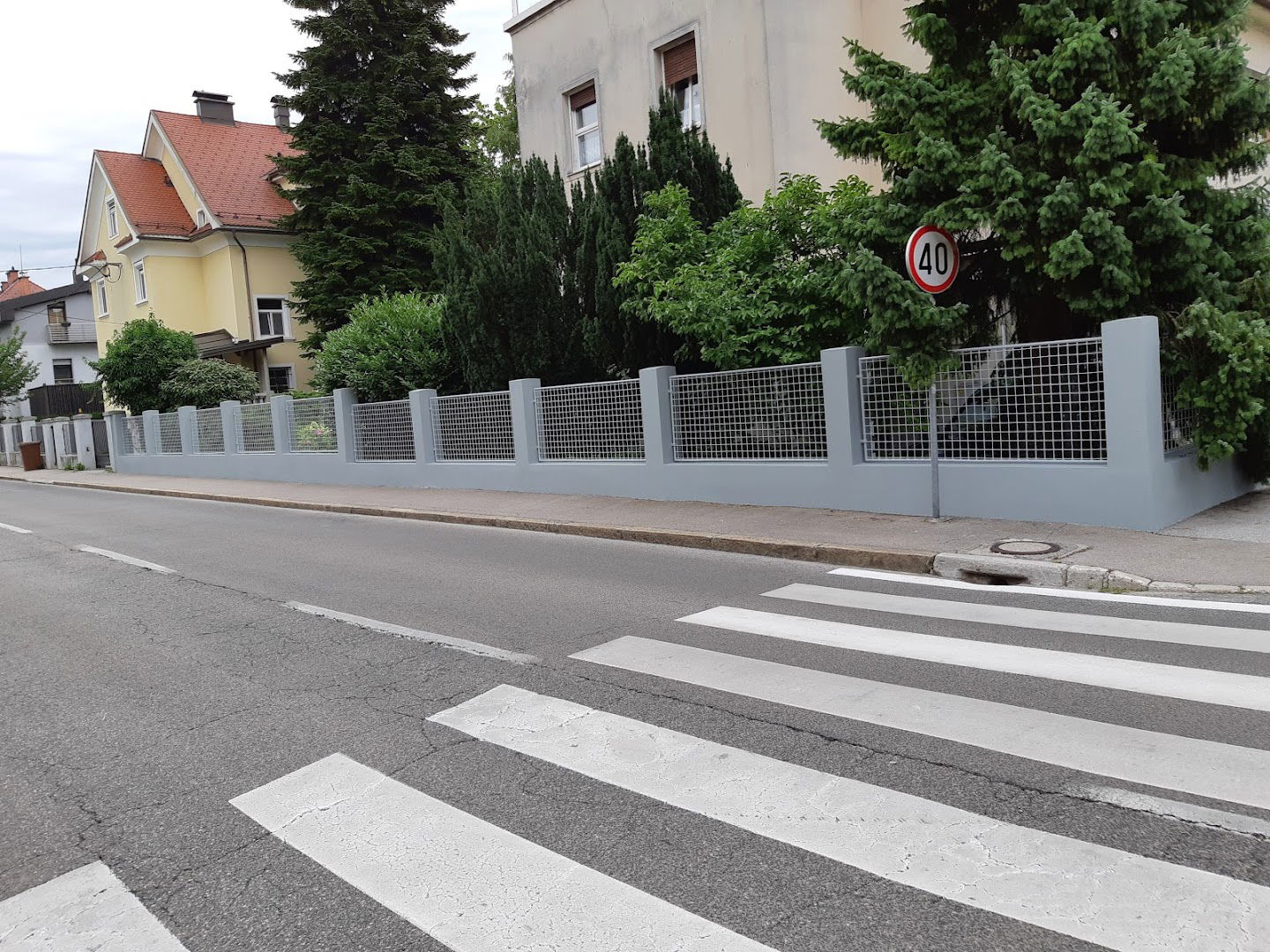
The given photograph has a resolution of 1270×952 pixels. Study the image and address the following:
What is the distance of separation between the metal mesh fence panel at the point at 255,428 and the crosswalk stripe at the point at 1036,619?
58.3 feet

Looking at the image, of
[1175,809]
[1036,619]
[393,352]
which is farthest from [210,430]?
[1175,809]

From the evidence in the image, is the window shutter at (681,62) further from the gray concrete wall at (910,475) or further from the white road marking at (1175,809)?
the white road marking at (1175,809)

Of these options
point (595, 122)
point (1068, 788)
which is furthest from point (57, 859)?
point (595, 122)

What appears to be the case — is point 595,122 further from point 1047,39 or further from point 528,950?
point 528,950

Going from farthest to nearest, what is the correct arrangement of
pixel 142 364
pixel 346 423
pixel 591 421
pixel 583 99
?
pixel 142 364 < pixel 583 99 < pixel 346 423 < pixel 591 421

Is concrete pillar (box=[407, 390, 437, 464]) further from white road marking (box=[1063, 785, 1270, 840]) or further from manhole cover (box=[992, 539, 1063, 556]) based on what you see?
white road marking (box=[1063, 785, 1270, 840])

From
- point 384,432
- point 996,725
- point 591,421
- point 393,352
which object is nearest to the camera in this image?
point 996,725

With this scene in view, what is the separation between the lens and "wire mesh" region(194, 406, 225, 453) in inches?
969

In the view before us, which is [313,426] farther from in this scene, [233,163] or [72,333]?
[72,333]

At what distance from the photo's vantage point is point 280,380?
115 feet

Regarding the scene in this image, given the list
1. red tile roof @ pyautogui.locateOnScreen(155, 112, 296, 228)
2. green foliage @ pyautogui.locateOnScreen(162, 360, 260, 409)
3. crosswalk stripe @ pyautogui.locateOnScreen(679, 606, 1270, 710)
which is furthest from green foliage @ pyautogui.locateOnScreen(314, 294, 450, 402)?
red tile roof @ pyautogui.locateOnScreen(155, 112, 296, 228)

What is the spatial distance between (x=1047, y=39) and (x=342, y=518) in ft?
36.6

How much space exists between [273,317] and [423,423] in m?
20.9

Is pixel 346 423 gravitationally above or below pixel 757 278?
below
